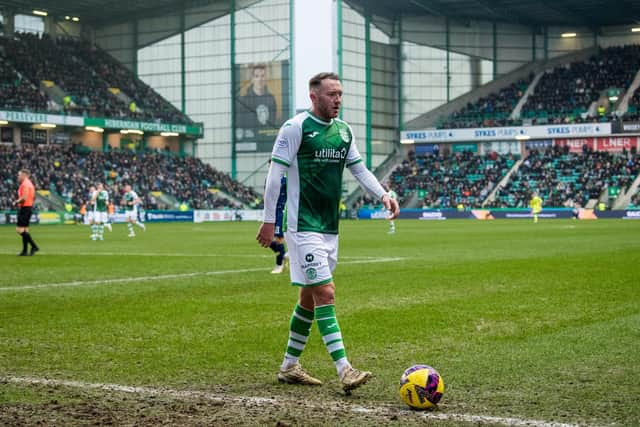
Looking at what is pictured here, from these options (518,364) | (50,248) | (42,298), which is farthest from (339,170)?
(50,248)

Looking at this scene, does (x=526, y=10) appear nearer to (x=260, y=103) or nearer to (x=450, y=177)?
(x=450, y=177)

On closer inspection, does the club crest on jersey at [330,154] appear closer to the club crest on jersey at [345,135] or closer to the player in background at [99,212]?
the club crest on jersey at [345,135]

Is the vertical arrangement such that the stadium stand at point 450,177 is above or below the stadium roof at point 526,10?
below

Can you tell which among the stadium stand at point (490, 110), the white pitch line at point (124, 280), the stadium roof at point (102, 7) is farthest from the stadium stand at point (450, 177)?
the white pitch line at point (124, 280)

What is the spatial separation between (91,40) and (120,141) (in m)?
13.9

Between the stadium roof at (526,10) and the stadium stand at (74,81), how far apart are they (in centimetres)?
2180

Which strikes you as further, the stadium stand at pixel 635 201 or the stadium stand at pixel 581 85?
the stadium stand at pixel 581 85

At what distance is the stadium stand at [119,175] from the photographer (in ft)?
203

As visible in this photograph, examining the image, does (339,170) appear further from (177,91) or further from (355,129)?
(177,91)

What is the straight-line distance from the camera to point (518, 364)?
7.17m

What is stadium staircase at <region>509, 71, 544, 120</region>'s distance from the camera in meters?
77.1

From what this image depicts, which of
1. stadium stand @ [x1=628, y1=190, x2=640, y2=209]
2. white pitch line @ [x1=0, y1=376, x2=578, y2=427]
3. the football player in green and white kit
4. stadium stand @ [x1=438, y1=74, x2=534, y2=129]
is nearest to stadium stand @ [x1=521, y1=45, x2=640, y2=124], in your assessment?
stadium stand @ [x1=438, y1=74, x2=534, y2=129]

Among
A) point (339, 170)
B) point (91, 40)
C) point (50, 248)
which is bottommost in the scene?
point (50, 248)

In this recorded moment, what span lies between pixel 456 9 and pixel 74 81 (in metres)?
35.3
